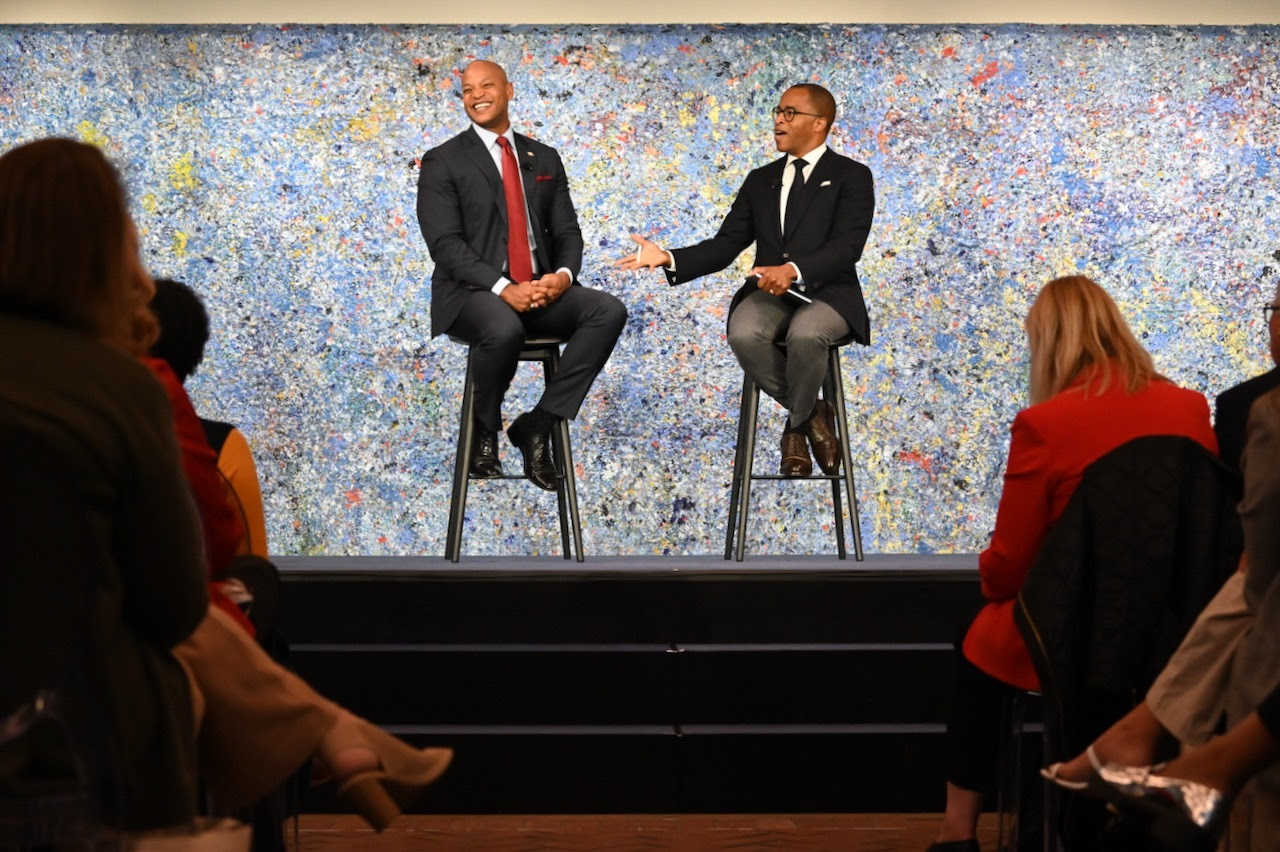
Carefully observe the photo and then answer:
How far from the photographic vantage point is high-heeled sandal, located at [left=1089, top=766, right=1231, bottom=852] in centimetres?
138

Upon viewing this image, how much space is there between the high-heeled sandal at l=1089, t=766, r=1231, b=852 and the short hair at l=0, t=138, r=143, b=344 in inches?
44.5

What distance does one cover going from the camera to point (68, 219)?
1579 millimetres

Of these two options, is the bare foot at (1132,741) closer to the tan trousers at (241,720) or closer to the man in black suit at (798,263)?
the tan trousers at (241,720)

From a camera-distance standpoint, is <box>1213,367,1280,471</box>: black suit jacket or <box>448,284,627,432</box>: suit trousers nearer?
<box>1213,367,1280,471</box>: black suit jacket

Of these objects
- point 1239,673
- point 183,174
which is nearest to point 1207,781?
point 1239,673

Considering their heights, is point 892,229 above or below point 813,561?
above

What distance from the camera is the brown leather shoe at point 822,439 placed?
15.2 feet

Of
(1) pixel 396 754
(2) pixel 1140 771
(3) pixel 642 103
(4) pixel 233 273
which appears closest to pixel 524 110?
(3) pixel 642 103

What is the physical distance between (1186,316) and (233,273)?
143 inches

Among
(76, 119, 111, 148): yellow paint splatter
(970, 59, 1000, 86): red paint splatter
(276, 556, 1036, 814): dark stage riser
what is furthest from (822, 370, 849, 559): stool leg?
(76, 119, 111, 148): yellow paint splatter

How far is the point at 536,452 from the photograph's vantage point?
460cm

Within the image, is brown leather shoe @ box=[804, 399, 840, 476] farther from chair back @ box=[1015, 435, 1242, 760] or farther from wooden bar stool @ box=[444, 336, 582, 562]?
chair back @ box=[1015, 435, 1242, 760]

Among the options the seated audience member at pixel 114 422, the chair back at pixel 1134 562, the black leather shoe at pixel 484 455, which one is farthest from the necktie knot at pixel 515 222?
the seated audience member at pixel 114 422

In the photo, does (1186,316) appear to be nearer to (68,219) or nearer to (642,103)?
(642,103)
